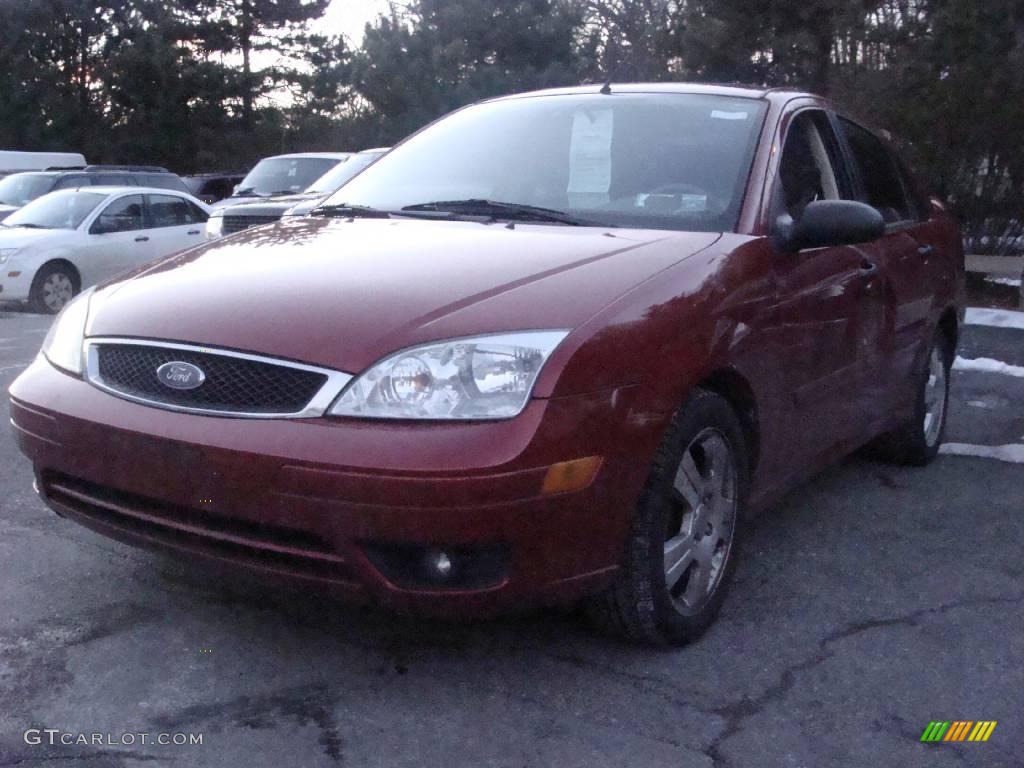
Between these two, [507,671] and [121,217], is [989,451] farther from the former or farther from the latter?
[121,217]

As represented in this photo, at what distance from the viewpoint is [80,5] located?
38562 mm

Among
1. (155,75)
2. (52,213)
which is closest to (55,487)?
(52,213)

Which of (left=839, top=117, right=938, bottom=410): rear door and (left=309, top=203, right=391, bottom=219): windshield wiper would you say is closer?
(left=309, top=203, right=391, bottom=219): windshield wiper

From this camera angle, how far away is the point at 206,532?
2.97 m

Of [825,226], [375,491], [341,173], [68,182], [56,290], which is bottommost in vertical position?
[56,290]

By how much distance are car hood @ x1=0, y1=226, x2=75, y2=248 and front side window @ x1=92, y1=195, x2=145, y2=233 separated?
435 millimetres

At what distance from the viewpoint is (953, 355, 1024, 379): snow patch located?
8062 mm

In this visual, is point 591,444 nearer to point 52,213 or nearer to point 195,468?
point 195,468

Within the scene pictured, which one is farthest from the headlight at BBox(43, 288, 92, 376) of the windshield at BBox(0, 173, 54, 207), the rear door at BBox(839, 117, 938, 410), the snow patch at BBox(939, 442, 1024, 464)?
the windshield at BBox(0, 173, 54, 207)

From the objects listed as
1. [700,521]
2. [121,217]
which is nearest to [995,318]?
[700,521]

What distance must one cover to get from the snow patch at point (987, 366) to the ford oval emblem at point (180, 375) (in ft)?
20.6

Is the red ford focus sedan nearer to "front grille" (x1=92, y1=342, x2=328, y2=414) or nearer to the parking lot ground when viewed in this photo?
"front grille" (x1=92, y1=342, x2=328, y2=414)

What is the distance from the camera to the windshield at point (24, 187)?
53.4 ft

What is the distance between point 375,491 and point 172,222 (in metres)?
12.6
